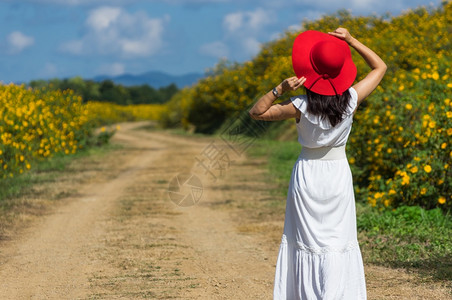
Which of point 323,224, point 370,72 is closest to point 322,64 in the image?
point 370,72

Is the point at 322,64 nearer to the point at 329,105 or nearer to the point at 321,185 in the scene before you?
the point at 329,105

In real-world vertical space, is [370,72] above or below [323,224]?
above

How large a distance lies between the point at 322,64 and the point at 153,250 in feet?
11.9

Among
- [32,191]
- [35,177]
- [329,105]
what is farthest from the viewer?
[35,177]

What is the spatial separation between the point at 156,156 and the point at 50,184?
5.94m

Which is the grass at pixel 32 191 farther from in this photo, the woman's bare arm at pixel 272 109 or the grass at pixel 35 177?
the woman's bare arm at pixel 272 109

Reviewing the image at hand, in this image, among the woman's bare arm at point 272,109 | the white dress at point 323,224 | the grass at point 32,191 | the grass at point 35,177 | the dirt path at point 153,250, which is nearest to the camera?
the woman's bare arm at point 272,109

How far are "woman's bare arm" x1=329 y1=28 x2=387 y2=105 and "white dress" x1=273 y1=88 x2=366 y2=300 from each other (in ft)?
0.23

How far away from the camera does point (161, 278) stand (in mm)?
5410

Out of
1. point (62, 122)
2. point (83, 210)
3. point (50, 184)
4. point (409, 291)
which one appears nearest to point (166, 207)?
point (83, 210)

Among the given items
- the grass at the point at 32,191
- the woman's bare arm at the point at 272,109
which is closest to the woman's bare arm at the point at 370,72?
the woman's bare arm at the point at 272,109

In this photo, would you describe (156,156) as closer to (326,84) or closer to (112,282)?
(112,282)

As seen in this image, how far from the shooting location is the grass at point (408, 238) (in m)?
5.74

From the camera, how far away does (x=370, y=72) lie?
362cm
